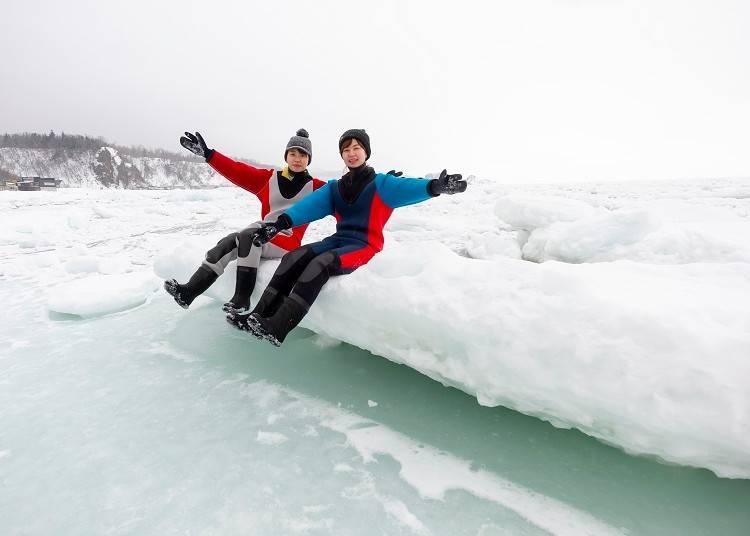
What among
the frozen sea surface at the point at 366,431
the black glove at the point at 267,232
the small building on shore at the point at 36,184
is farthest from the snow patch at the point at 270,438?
the small building on shore at the point at 36,184

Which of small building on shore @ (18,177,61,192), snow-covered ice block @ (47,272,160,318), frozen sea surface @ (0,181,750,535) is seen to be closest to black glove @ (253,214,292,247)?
frozen sea surface @ (0,181,750,535)

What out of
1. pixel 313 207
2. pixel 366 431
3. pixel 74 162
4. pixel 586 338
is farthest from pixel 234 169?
pixel 74 162

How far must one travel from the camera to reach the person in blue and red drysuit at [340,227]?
192 centimetres

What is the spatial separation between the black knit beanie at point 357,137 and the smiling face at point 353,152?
0.06 ft

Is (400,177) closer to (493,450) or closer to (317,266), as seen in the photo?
(317,266)

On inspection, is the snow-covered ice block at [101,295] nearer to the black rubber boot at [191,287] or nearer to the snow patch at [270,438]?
the black rubber boot at [191,287]

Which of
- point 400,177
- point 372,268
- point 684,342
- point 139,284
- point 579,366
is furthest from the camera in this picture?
point 139,284

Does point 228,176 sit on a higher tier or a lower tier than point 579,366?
higher

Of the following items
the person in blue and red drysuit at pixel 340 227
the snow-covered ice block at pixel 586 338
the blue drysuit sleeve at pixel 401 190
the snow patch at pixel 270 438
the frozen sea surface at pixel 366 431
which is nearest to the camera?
the snow-covered ice block at pixel 586 338

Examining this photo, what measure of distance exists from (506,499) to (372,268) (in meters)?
1.25

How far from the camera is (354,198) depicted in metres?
2.43

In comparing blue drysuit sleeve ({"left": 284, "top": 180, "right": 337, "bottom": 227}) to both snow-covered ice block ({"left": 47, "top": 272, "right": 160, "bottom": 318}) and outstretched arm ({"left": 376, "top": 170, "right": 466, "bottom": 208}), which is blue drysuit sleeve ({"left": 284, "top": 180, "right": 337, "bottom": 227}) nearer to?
outstretched arm ({"left": 376, "top": 170, "right": 466, "bottom": 208})

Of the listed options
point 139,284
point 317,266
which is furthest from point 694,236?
point 139,284

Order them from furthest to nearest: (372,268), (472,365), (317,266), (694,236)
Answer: (694,236), (372,268), (317,266), (472,365)
